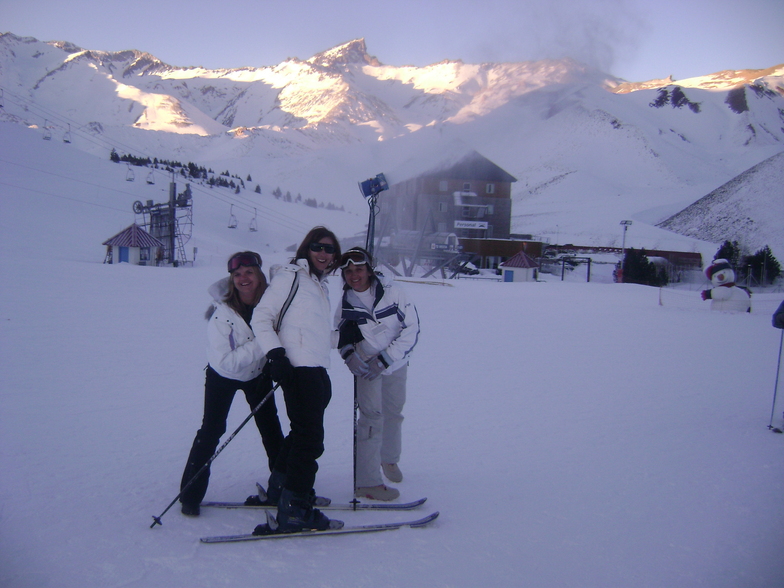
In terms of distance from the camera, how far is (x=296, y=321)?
10.9 feet

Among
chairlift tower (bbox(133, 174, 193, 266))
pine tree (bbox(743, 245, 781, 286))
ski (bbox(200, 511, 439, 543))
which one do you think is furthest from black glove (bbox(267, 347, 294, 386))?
pine tree (bbox(743, 245, 781, 286))

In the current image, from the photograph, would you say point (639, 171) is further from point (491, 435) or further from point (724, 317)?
point (491, 435)

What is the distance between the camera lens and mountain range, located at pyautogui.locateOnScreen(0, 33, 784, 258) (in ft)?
80.2

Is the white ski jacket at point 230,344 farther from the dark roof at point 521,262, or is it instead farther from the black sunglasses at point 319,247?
the dark roof at point 521,262

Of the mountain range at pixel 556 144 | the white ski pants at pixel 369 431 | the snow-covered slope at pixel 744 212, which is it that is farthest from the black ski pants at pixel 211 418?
the snow-covered slope at pixel 744 212

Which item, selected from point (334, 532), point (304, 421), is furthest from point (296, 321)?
point (334, 532)

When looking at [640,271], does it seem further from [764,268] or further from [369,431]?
[369,431]

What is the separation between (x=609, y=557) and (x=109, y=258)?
26544 millimetres

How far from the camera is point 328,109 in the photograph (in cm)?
18525

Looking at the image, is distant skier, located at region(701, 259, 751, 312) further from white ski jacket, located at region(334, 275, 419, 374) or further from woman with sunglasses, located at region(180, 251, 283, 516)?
woman with sunglasses, located at region(180, 251, 283, 516)

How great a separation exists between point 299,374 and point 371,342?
2.33 ft

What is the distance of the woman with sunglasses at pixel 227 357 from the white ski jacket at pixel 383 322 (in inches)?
25.3

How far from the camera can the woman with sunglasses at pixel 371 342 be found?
3807 millimetres

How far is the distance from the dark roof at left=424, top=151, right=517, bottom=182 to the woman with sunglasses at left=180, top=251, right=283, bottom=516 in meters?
34.7
